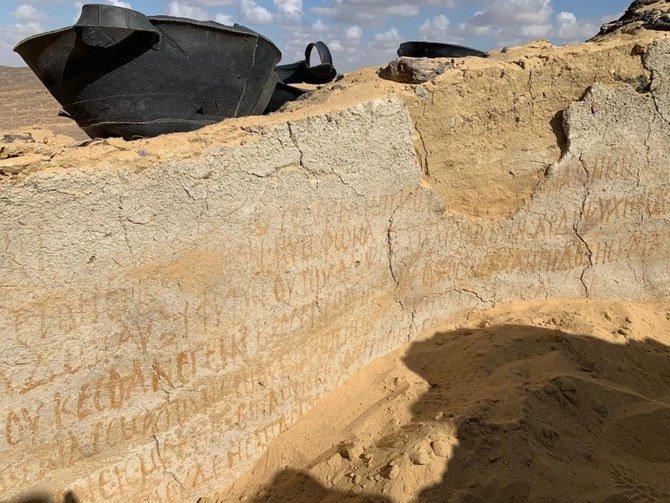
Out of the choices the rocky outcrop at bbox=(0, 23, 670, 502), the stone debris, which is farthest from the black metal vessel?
the stone debris

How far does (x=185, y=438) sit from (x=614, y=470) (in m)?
2.01

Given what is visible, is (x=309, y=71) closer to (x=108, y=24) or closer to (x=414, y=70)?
(x=414, y=70)

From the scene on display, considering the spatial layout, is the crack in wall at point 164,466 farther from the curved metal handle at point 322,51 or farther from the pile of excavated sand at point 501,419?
the curved metal handle at point 322,51

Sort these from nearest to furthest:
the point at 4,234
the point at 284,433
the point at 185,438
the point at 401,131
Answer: the point at 4,234
the point at 185,438
the point at 284,433
the point at 401,131

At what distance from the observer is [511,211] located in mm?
3570

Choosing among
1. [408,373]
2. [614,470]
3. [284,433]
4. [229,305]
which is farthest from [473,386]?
[229,305]

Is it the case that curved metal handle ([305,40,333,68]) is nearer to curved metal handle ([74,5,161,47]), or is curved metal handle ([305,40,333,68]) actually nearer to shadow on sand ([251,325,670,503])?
curved metal handle ([74,5,161,47])

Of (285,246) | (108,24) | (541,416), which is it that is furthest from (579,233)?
(108,24)

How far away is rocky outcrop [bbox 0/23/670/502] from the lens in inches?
87.5

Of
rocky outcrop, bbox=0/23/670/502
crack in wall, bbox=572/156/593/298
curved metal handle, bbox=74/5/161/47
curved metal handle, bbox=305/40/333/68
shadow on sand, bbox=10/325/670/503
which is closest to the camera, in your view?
rocky outcrop, bbox=0/23/670/502

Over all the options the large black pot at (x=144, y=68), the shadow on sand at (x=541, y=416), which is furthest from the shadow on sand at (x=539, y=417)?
the large black pot at (x=144, y=68)

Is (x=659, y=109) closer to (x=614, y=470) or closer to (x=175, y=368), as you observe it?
(x=614, y=470)

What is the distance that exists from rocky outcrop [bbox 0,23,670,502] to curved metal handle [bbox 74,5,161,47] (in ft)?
1.73

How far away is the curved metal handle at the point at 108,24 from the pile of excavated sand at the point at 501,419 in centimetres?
218
